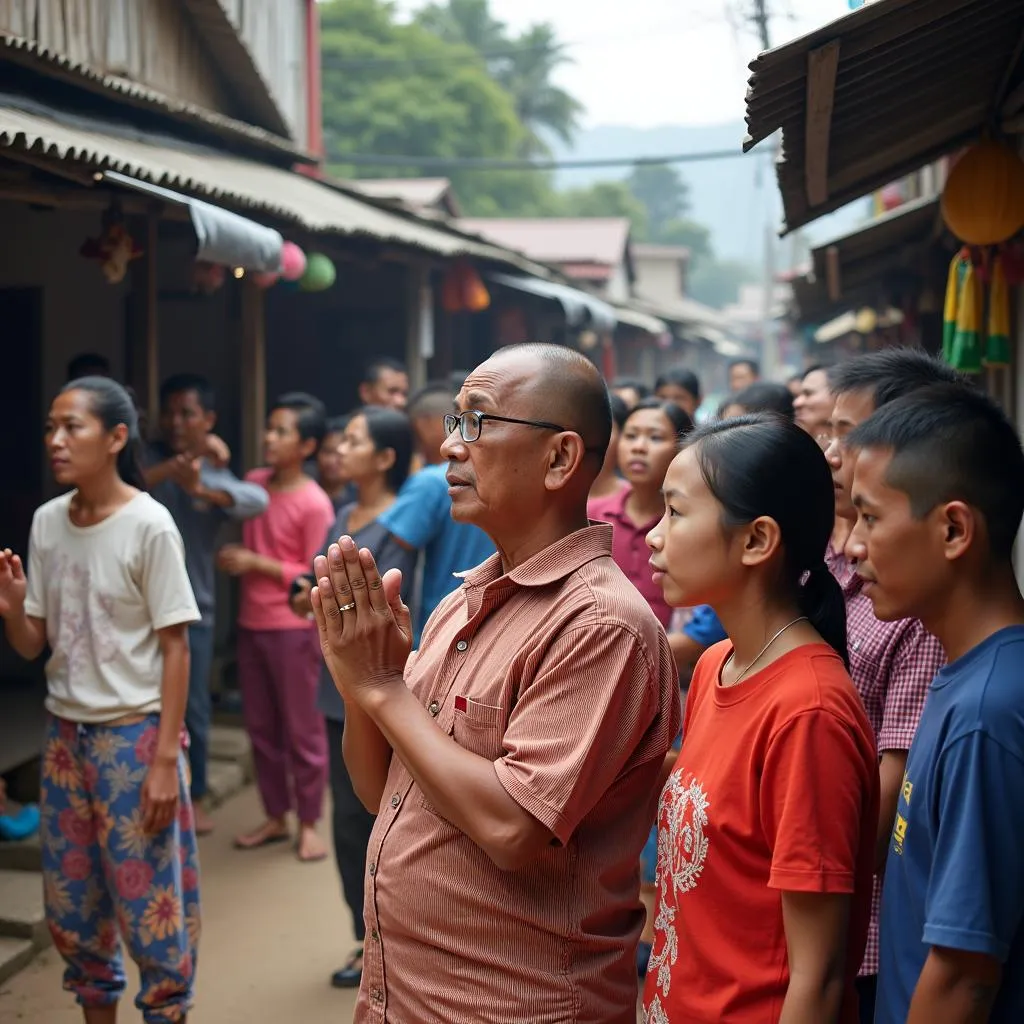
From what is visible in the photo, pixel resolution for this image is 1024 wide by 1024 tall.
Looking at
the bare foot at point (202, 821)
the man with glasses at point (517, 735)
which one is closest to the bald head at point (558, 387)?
the man with glasses at point (517, 735)

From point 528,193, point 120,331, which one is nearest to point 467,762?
point 120,331

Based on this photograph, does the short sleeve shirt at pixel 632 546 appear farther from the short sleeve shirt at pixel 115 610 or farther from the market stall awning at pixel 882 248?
the market stall awning at pixel 882 248

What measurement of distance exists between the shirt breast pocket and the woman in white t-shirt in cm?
183

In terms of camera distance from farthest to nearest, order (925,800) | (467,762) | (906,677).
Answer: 1. (906,677)
2. (467,762)
3. (925,800)

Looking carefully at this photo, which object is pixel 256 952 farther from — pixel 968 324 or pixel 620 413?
pixel 968 324

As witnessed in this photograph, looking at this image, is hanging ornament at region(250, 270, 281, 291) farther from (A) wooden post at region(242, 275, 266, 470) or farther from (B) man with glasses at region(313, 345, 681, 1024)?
(B) man with glasses at region(313, 345, 681, 1024)

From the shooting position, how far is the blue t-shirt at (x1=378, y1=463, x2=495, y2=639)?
4684 millimetres

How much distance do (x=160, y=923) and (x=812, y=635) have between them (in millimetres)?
2455

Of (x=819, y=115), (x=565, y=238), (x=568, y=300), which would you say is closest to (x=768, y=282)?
(x=565, y=238)

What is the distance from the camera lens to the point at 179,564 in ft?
13.0

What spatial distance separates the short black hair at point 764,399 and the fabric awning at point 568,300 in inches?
251

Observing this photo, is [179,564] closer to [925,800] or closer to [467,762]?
[467,762]

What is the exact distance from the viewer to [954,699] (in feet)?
6.11

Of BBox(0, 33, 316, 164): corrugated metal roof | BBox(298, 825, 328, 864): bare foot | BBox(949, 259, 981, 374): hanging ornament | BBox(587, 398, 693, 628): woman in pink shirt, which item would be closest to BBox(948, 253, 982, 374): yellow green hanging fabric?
BBox(949, 259, 981, 374): hanging ornament
